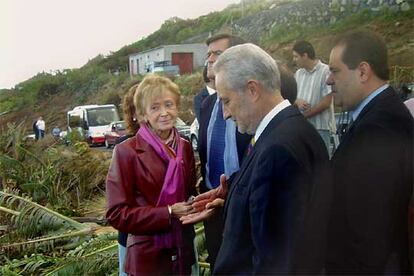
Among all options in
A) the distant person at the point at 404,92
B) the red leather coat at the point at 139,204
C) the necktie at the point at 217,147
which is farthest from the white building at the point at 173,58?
the distant person at the point at 404,92

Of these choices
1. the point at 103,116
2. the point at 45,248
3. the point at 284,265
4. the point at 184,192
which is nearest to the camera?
the point at 284,265

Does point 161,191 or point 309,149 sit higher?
point 309,149

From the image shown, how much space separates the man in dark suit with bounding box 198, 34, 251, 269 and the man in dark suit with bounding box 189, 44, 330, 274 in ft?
1.36

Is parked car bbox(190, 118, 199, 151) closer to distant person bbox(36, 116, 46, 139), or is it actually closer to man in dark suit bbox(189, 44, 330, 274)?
man in dark suit bbox(189, 44, 330, 274)

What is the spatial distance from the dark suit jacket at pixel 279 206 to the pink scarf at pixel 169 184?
437 millimetres

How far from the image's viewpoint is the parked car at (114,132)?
1.92 meters

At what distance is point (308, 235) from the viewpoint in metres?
1.10

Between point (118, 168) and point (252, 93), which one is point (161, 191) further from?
point (252, 93)

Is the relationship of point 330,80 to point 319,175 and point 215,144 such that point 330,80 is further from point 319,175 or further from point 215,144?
point 215,144

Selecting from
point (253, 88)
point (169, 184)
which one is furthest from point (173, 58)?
point (253, 88)

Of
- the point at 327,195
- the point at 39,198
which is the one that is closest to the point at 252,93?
the point at 327,195

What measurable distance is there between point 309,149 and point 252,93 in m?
0.17

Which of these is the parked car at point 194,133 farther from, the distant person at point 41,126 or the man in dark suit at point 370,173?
the distant person at point 41,126

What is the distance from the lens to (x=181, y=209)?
1.50m
